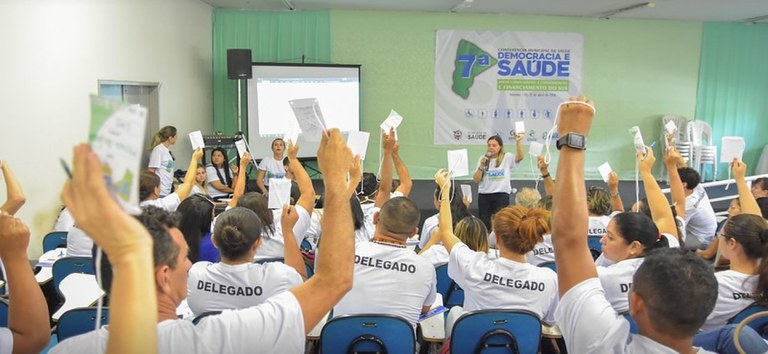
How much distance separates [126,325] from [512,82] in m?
10.4

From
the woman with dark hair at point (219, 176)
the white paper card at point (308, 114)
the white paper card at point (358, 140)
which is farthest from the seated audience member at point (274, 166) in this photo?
the white paper card at point (308, 114)

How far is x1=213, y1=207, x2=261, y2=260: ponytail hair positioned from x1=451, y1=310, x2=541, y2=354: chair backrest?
0.99 metres

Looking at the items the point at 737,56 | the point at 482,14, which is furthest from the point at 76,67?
the point at 737,56

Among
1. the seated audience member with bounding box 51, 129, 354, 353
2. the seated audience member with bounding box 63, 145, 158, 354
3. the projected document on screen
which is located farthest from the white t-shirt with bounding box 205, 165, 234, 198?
the seated audience member with bounding box 63, 145, 158, 354

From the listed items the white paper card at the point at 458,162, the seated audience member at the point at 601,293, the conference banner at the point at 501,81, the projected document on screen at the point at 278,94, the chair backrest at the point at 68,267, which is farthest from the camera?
the conference banner at the point at 501,81

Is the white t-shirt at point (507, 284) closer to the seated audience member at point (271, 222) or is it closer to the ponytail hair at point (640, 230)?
the ponytail hair at point (640, 230)

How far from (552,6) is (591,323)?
29.7ft

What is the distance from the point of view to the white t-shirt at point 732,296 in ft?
8.29

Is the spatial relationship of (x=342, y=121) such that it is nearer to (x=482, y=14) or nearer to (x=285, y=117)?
(x=285, y=117)

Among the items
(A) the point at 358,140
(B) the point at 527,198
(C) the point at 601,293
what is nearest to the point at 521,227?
(C) the point at 601,293

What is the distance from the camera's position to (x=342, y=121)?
9.84m

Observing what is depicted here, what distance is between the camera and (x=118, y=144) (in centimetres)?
81

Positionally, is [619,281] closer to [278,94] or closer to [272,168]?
[272,168]

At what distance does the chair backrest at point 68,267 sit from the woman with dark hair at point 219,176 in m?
4.24
